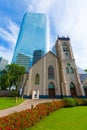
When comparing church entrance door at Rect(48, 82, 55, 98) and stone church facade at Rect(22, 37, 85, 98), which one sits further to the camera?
church entrance door at Rect(48, 82, 55, 98)

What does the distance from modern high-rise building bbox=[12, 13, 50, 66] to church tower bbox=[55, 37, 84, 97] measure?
88094mm

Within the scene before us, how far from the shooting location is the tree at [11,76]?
133 feet

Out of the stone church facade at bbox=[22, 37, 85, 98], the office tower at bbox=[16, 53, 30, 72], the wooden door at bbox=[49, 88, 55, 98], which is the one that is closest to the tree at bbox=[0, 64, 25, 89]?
the stone church facade at bbox=[22, 37, 85, 98]

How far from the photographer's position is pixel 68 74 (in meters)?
32.1

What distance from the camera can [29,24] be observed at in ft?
420

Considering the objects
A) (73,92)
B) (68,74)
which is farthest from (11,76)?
(73,92)

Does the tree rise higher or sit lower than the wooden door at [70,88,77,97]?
higher

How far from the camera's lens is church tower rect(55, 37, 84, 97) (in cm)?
2936

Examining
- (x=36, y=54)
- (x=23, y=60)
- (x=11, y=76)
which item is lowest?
(x=11, y=76)

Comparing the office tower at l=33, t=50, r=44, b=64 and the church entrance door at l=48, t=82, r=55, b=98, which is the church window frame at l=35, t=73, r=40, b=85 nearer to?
the church entrance door at l=48, t=82, r=55, b=98

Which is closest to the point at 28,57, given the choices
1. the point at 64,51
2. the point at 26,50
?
the point at 26,50

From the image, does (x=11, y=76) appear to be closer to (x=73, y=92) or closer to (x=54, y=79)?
(x=54, y=79)

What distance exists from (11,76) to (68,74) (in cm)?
2255

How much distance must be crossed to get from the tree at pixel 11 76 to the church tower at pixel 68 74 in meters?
18.8
